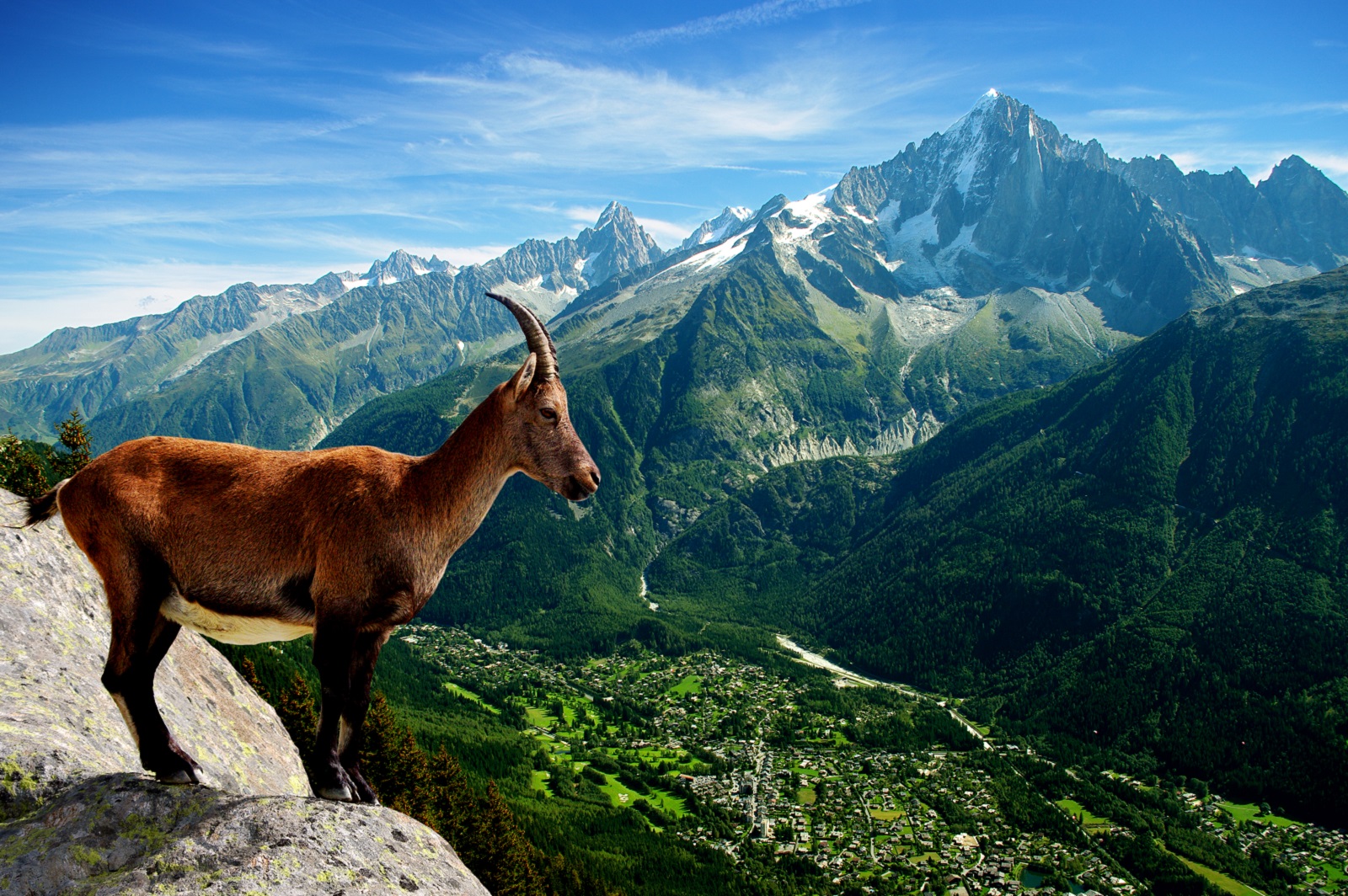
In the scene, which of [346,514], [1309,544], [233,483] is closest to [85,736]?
[233,483]

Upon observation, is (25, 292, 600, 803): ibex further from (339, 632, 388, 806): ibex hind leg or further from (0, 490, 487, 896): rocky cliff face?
(0, 490, 487, 896): rocky cliff face

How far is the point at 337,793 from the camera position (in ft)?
28.4

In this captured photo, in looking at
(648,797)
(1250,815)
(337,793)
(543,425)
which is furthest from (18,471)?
(1250,815)

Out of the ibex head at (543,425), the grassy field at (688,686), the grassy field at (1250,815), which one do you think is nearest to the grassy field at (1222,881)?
the grassy field at (1250,815)

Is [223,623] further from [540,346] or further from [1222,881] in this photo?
[1222,881]

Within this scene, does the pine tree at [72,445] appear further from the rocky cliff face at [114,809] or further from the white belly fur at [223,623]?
the white belly fur at [223,623]

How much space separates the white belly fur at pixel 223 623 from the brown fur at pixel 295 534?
3 centimetres

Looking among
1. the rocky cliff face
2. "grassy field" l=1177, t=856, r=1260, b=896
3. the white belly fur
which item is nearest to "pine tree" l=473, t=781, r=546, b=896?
the rocky cliff face

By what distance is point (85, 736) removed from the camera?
9.20 metres

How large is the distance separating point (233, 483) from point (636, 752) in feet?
499

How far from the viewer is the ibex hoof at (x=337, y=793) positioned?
8.62 m

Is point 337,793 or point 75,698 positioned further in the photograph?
point 75,698

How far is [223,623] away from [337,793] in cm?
256

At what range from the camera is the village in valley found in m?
106
